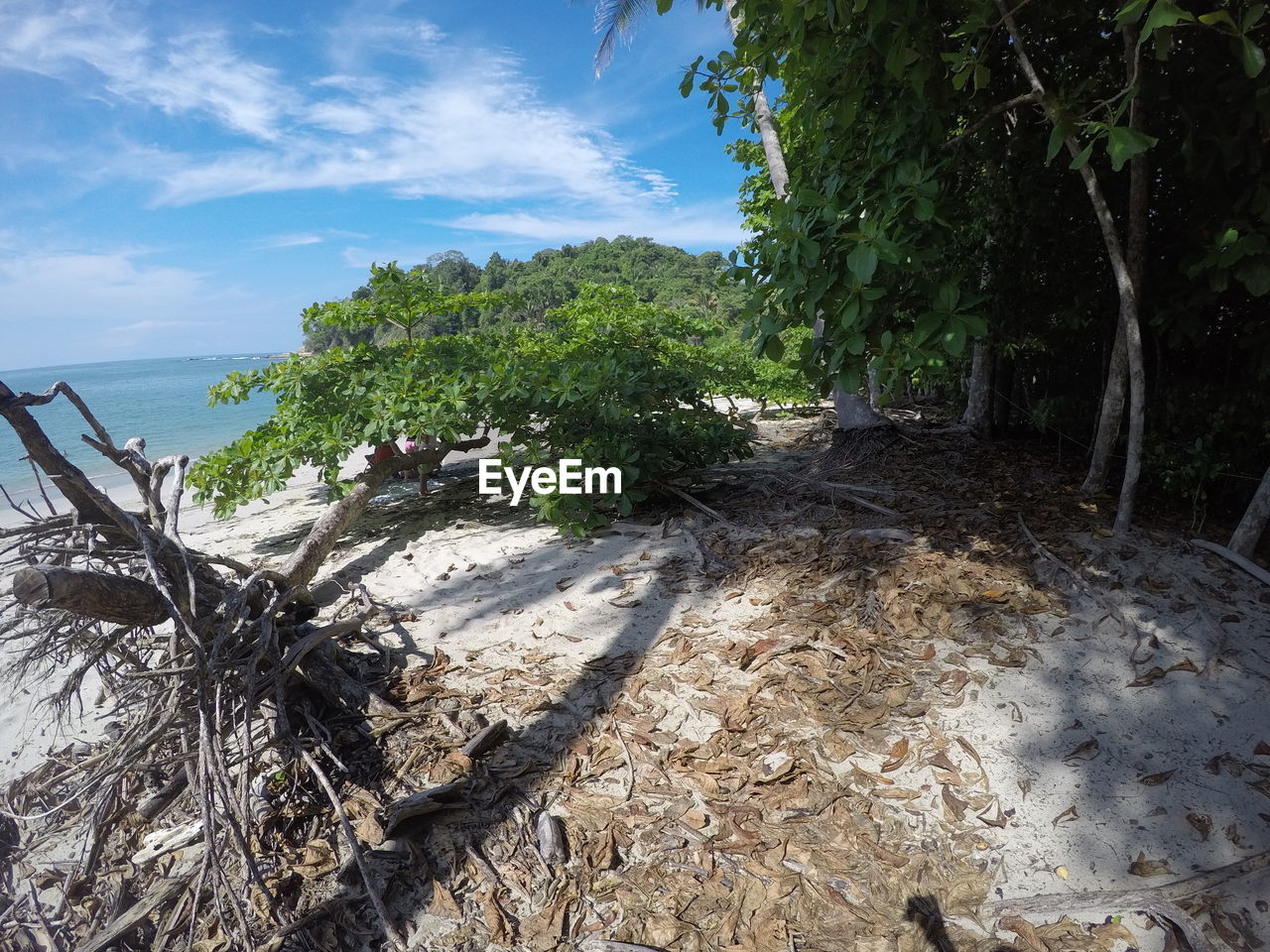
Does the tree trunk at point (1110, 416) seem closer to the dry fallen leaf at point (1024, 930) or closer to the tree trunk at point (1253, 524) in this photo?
the tree trunk at point (1253, 524)

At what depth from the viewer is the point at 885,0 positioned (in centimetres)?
297

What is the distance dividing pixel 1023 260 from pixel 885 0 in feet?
10.5

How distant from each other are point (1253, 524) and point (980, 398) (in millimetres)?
3316

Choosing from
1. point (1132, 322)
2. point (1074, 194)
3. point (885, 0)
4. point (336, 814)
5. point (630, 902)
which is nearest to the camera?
point (630, 902)

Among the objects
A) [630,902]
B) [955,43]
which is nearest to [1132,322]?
[955,43]

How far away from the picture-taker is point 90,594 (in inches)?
93.6

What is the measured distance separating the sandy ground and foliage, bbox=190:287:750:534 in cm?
74

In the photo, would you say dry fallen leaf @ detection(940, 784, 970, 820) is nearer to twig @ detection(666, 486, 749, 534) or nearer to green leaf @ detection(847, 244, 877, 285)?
green leaf @ detection(847, 244, 877, 285)

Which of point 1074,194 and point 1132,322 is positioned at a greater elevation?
point 1074,194

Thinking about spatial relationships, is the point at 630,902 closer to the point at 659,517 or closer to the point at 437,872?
the point at 437,872

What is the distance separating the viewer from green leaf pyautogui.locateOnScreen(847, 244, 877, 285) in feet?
8.68

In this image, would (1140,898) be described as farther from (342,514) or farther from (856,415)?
(856,415)

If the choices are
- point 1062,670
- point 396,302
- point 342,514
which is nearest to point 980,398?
point 1062,670

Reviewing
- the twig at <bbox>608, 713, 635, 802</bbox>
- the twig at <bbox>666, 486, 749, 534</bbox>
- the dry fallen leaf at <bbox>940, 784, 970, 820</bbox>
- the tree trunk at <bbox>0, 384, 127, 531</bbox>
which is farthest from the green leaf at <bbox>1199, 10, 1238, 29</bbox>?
the tree trunk at <bbox>0, 384, 127, 531</bbox>
